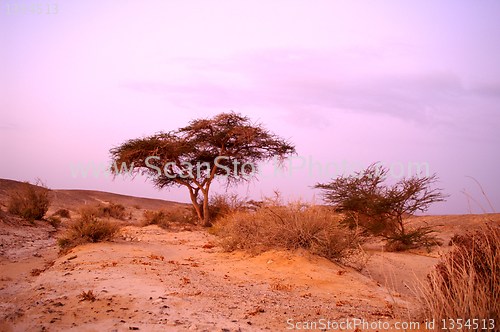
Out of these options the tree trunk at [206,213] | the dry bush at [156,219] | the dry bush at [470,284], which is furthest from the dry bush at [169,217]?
the dry bush at [470,284]

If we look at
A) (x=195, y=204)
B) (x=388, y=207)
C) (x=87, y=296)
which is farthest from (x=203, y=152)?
(x=87, y=296)

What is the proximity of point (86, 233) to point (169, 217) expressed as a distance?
411 inches

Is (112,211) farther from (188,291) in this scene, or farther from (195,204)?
(188,291)

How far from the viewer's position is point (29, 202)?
1847 centimetres

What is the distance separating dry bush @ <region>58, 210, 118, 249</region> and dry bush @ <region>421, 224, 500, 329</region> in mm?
9061

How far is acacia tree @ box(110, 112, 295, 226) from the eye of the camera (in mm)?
20625

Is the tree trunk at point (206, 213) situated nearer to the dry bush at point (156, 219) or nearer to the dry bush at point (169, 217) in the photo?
the dry bush at point (169, 217)

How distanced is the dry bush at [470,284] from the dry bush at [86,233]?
906 centimetres

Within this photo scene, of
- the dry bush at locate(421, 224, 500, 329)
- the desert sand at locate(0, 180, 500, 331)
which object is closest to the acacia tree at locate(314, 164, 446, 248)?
the desert sand at locate(0, 180, 500, 331)

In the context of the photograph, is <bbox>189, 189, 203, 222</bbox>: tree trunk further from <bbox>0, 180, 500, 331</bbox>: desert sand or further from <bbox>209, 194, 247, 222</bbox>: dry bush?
<bbox>0, 180, 500, 331</bbox>: desert sand

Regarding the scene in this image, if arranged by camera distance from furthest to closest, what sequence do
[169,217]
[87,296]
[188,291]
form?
[169,217], [188,291], [87,296]

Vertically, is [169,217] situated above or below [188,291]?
above

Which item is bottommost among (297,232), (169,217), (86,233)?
(86,233)

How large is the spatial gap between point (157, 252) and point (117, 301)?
17.9 feet
